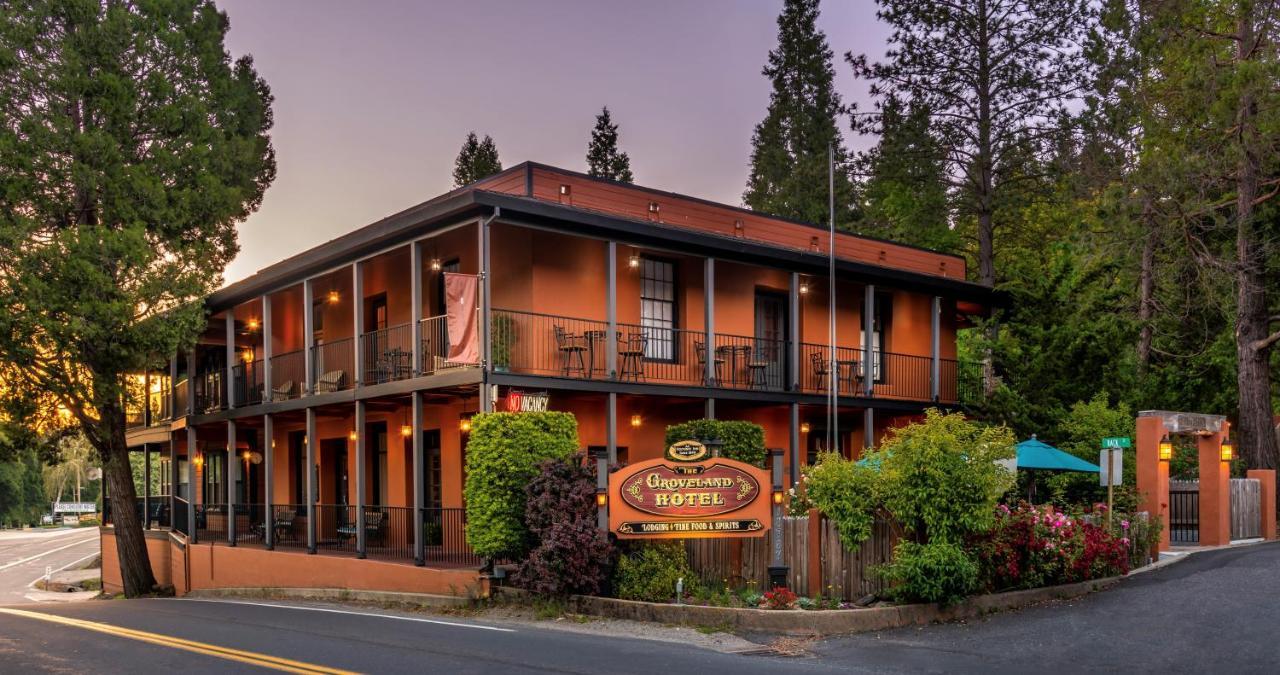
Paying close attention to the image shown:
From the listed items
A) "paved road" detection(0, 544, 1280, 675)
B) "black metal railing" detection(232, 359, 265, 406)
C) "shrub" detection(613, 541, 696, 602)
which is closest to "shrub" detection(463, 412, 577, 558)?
"paved road" detection(0, 544, 1280, 675)

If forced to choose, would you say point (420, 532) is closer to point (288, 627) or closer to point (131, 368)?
point (288, 627)

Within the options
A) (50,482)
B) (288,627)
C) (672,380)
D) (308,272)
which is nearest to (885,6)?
(672,380)

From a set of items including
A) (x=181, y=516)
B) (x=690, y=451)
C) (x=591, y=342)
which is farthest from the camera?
(x=181, y=516)

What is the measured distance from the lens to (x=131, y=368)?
24.0 metres

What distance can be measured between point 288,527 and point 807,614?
15.7 m

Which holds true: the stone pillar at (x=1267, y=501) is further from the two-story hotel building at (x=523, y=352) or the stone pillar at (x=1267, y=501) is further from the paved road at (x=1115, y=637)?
the paved road at (x=1115, y=637)

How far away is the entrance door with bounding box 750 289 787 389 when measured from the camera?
23438mm

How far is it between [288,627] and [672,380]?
9733mm

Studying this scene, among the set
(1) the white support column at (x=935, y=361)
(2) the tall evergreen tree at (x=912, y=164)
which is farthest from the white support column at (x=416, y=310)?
(2) the tall evergreen tree at (x=912, y=164)

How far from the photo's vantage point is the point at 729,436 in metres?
19.8

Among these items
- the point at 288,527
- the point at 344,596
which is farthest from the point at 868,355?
the point at 288,527

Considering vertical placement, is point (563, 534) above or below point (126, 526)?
above

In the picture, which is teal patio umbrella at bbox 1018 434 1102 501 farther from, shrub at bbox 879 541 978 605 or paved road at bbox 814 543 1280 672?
shrub at bbox 879 541 978 605

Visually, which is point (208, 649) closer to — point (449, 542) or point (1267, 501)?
point (449, 542)
